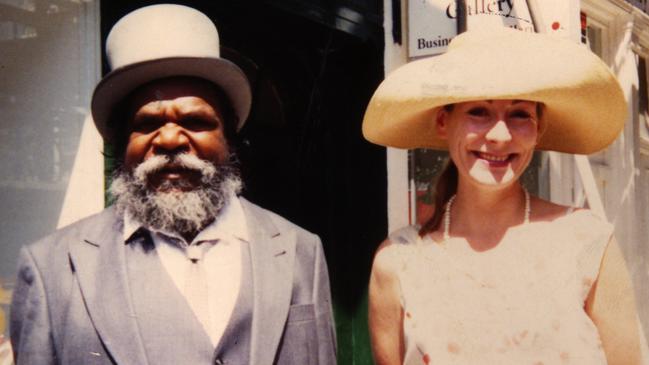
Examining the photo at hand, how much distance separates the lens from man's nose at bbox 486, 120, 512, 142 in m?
2.44

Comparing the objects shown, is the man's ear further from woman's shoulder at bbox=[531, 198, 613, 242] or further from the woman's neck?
woman's shoulder at bbox=[531, 198, 613, 242]

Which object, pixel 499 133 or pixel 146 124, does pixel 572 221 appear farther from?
pixel 146 124

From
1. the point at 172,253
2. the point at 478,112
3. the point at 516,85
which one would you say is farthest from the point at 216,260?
the point at 516,85

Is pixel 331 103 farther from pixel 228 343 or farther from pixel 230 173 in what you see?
pixel 228 343

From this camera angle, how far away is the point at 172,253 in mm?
2314

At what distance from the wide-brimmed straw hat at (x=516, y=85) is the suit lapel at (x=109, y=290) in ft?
3.70

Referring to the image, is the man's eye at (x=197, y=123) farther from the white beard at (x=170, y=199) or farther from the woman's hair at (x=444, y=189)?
the woman's hair at (x=444, y=189)

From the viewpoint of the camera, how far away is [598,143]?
2910mm

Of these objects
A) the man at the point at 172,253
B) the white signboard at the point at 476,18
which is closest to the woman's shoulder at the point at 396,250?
the man at the point at 172,253

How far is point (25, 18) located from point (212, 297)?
146 centimetres

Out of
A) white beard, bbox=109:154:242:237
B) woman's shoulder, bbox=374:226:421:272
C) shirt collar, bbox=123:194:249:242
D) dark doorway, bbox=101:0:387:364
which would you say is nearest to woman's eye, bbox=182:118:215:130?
white beard, bbox=109:154:242:237

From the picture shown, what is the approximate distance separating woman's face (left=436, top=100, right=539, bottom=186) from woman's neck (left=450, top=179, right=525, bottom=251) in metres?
0.11

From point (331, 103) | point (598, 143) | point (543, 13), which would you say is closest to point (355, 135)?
point (331, 103)

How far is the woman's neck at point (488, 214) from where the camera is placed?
8.63ft
